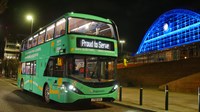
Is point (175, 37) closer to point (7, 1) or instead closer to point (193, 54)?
point (193, 54)

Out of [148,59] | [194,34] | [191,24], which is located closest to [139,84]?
[148,59]

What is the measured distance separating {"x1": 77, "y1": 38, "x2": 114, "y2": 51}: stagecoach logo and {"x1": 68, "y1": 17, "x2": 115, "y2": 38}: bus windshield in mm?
356

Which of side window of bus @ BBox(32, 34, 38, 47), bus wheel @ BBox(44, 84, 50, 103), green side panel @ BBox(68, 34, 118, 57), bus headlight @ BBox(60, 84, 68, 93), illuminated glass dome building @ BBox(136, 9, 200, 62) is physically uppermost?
illuminated glass dome building @ BBox(136, 9, 200, 62)

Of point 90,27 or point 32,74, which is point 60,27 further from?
point 32,74

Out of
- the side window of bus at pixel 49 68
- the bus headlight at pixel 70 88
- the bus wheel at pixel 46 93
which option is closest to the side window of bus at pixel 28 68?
the bus wheel at pixel 46 93

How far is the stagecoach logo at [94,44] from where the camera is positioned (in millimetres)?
10742

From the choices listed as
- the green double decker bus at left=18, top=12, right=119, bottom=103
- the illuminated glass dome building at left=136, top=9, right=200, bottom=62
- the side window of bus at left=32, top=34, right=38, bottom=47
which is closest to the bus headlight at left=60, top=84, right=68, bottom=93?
the green double decker bus at left=18, top=12, right=119, bottom=103

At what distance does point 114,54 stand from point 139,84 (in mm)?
16466

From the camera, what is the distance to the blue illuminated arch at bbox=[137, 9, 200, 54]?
181 feet

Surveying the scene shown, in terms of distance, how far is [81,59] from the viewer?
1071 cm

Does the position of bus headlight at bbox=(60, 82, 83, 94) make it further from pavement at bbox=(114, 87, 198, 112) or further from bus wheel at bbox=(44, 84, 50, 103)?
pavement at bbox=(114, 87, 198, 112)

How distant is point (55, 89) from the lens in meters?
11.4

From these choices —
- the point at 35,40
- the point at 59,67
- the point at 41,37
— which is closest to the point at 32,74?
the point at 35,40

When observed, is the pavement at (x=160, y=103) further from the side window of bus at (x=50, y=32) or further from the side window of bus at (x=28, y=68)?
the side window of bus at (x=28, y=68)
